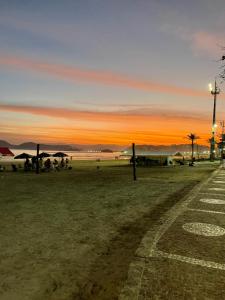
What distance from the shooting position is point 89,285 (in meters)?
4.59

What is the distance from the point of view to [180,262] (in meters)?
5.28

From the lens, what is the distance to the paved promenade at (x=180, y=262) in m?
Result: 4.22

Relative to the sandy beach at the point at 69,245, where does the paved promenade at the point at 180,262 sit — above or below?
above

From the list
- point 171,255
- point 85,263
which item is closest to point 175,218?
point 171,255

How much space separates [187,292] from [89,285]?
1.42 meters

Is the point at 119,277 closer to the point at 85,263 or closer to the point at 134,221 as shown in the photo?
the point at 85,263

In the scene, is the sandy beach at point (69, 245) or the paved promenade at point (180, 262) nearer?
the paved promenade at point (180, 262)

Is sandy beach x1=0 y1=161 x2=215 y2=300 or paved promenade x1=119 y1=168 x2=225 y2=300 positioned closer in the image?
paved promenade x1=119 y1=168 x2=225 y2=300

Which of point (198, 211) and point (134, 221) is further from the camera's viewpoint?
point (198, 211)

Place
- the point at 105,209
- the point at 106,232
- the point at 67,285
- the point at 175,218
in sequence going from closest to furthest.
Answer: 1. the point at 67,285
2. the point at 106,232
3. the point at 175,218
4. the point at 105,209

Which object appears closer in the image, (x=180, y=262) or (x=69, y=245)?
(x=180, y=262)

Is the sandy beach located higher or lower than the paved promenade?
lower

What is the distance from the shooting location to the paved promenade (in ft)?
13.8

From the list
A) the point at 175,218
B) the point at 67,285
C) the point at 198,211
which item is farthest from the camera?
the point at 198,211
